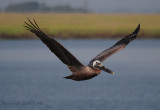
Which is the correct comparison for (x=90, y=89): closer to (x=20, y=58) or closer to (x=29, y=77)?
(x=29, y=77)

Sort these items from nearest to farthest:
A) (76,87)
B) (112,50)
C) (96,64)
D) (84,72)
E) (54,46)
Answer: (54,46) < (84,72) < (96,64) < (112,50) < (76,87)

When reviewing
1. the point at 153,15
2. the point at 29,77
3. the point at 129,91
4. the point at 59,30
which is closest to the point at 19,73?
the point at 29,77

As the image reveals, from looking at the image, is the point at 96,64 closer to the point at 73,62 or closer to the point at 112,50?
the point at 73,62

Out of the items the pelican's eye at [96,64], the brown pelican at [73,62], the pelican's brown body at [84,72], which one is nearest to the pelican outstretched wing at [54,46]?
the brown pelican at [73,62]

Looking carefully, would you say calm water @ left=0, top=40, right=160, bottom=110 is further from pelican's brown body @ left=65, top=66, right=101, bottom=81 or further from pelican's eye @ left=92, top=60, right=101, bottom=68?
pelican's eye @ left=92, top=60, right=101, bottom=68

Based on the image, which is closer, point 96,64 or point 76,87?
point 96,64

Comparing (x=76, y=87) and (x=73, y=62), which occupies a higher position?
(x=73, y=62)

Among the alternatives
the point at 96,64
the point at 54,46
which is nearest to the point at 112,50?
the point at 96,64

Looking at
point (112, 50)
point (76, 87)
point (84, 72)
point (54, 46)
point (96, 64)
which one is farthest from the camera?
point (76, 87)

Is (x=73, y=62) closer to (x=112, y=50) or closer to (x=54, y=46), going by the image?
(x=54, y=46)

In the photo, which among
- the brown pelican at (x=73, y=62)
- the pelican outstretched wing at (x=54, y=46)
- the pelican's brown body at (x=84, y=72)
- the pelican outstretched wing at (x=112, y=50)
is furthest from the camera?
the pelican outstretched wing at (x=112, y=50)

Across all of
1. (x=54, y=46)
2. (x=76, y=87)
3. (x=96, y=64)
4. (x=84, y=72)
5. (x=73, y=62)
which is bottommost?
(x=76, y=87)

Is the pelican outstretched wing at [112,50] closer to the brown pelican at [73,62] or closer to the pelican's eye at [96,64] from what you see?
the pelican's eye at [96,64]

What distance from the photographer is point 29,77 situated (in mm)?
21875
